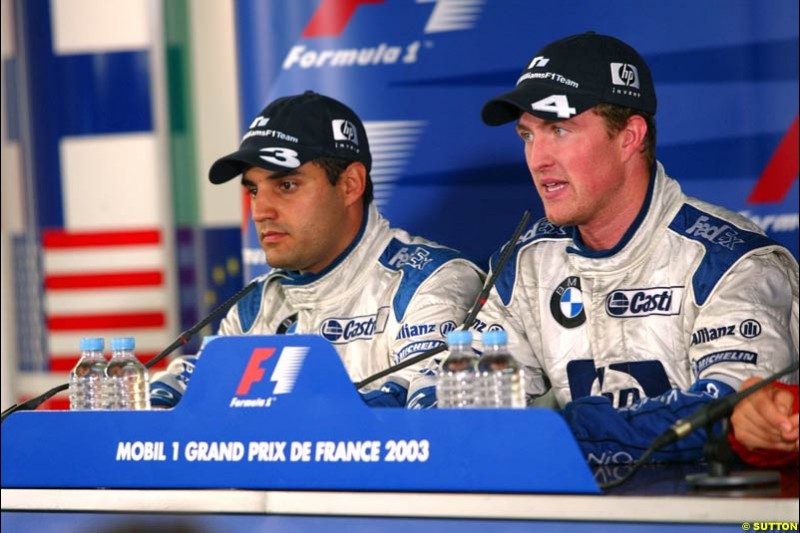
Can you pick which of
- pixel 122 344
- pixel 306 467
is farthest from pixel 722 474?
pixel 122 344

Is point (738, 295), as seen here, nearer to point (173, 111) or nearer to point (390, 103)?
point (390, 103)

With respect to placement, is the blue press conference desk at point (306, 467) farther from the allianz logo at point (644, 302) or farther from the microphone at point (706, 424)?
the allianz logo at point (644, 302)

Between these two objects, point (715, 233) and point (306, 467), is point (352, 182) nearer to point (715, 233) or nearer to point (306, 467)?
point (715, 233)

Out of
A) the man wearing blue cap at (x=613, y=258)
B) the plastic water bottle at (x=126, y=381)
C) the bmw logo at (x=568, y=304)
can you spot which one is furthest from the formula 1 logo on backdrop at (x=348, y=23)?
the plastic water bottle at (x=126, y=381)

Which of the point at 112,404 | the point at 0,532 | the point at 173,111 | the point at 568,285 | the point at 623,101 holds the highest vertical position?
the point at 173,111

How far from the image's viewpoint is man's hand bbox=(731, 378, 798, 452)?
1.79 m

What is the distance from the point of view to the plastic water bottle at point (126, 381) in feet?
7.41

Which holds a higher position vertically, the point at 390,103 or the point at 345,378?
the point at 390,103

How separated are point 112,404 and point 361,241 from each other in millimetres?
743

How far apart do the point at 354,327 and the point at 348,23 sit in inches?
31.3

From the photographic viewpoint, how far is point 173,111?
4.12 m

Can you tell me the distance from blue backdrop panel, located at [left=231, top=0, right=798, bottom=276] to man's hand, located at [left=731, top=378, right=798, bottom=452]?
3.60ft

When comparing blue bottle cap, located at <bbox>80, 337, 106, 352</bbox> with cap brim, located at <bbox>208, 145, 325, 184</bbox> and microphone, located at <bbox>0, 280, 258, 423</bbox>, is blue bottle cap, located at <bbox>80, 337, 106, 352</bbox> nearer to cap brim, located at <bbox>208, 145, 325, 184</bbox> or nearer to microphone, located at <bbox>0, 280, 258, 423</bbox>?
microphone, located at <bbox>0, 280, 258, 423</bbox>

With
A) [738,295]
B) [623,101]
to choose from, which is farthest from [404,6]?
[738,295]
